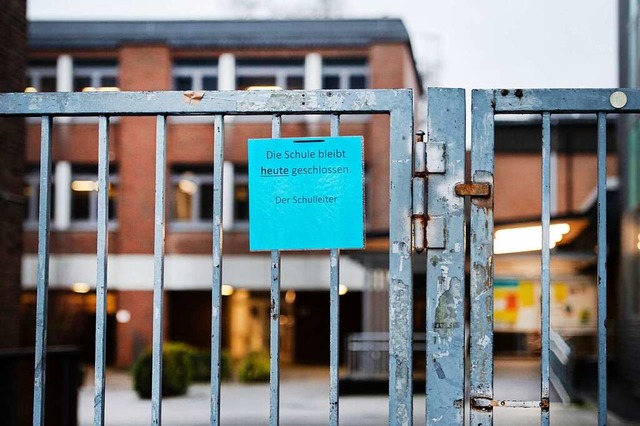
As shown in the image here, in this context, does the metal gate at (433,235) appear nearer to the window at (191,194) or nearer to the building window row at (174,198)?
the building window row at (174,198)

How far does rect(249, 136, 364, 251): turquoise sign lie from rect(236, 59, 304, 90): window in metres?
27.1

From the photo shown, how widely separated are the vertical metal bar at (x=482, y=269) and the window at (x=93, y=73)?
92.1ft

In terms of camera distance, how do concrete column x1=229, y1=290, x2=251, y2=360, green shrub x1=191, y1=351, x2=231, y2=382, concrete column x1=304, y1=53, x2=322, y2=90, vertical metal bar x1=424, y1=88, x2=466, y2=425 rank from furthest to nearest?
concrete column x1=229, y1=290, x2=251, y2=360
concrete column x1=304, y1=53, x2=322, y2=90
green shrub x1=191, y1=351, x2=231, y2=382
vertical metal bar x1=424, y1=88, x2=466, y2=425

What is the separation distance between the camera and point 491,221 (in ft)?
10.8

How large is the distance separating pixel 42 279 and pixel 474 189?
156 cm

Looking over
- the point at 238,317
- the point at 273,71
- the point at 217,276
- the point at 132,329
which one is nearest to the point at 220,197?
the point at 217,276

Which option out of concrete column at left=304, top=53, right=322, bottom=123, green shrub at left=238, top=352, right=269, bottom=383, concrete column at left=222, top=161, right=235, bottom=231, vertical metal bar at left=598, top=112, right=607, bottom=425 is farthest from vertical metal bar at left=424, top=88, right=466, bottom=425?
concrete column at left=304, top=53, right=322, bottom=123

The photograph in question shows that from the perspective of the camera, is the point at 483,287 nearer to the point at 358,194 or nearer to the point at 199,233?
the point at 358,194

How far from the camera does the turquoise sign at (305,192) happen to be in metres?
3.34

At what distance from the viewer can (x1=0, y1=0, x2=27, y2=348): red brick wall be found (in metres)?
8.88

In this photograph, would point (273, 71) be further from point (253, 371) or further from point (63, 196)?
point (253, 371)

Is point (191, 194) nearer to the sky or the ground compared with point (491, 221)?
nearer to the sky

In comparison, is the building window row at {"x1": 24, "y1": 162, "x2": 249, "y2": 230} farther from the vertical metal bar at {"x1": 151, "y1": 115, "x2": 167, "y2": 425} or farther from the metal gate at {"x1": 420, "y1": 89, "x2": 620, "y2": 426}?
the metal gate at {"x1": 420, "y1": 89, "x2": 620, "y2": 426}

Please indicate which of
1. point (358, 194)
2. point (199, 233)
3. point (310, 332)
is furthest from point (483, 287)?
point (310, 332)
